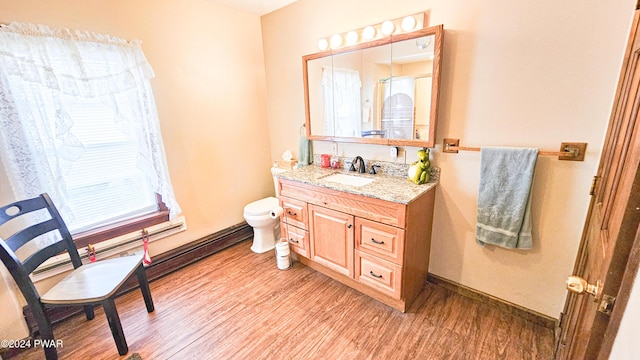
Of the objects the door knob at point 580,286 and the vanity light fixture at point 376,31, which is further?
the vanity light fixture at point 376,31

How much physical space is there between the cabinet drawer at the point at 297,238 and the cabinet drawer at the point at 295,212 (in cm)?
5

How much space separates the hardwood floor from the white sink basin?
0.88m

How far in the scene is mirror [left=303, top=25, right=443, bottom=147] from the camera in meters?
1.84

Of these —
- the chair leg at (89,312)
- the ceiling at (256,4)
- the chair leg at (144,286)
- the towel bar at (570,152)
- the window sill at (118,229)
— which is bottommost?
the chair leg at (89,312)

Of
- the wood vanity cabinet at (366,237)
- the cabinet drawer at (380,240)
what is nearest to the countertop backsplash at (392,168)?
the wood vanity cabinet at (366,237)

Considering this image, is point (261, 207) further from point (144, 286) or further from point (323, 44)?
point (323, 44)

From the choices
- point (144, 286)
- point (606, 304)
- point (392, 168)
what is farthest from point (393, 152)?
point (144, 286)

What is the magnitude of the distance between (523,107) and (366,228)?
1.22 meters

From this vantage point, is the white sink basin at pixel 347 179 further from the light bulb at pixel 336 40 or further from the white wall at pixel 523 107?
the light bulb at pixel 336 40

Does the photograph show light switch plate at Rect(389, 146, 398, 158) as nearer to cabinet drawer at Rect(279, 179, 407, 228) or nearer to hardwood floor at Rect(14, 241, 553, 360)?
cabinet drawer at Rect(279, 179, 407, 228)

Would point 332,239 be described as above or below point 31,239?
below

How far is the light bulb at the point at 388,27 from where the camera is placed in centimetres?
191

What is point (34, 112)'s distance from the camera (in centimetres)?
166

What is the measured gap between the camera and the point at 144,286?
1.93m
